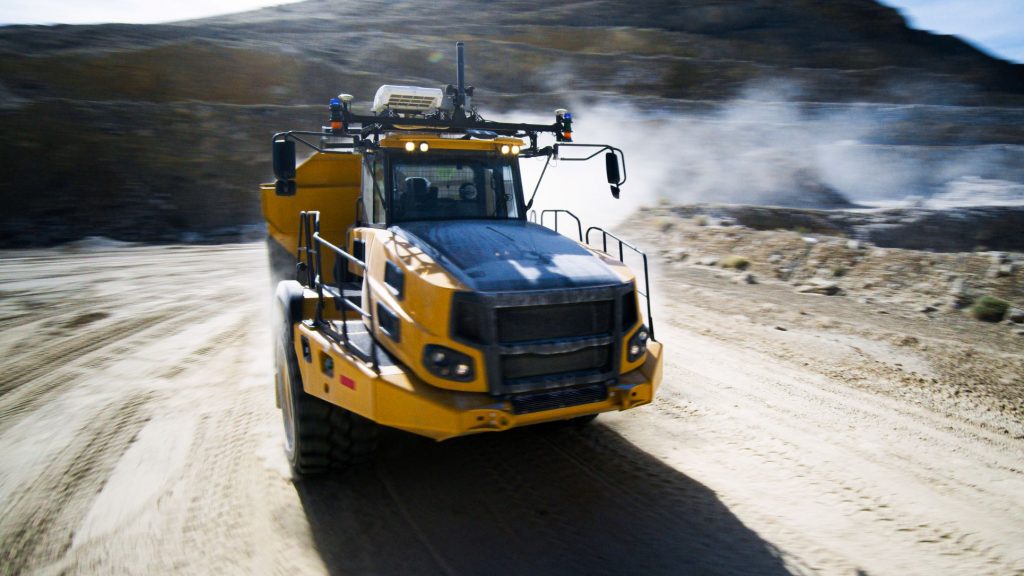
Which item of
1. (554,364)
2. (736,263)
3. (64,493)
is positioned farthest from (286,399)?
(736,263)

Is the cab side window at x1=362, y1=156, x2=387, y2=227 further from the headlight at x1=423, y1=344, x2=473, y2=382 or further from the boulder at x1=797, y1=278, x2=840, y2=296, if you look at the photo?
the boulder at x1=797, y1=278, x2=840, y2=296

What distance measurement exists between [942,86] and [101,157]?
53.5 meters

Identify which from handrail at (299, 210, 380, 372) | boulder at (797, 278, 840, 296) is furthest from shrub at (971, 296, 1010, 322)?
handrail at (299, 210, 380, 372)

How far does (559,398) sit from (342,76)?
38.0 meters

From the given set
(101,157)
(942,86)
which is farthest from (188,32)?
(942,86)

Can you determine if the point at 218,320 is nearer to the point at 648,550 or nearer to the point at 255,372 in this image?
the point at 255,372

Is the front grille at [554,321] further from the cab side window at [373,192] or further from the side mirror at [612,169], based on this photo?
the side mirror at [612,169]

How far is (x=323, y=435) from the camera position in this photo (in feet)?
17.6

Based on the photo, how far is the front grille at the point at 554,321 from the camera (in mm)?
4691

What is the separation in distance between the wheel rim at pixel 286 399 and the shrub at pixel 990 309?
10.4 m

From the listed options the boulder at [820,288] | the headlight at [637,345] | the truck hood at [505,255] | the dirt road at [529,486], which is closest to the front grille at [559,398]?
the headlight at [637,345]

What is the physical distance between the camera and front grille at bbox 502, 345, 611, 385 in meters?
4.71

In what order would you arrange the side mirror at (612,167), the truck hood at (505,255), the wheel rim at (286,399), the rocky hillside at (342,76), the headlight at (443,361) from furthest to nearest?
the rocky hillside at (342,76) < the side mirror at (612,167) < the wheel rim at (286,399) < the truck hood at (505,255) < the headlight at (443,361)

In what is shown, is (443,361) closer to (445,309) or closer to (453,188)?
(445,309)
